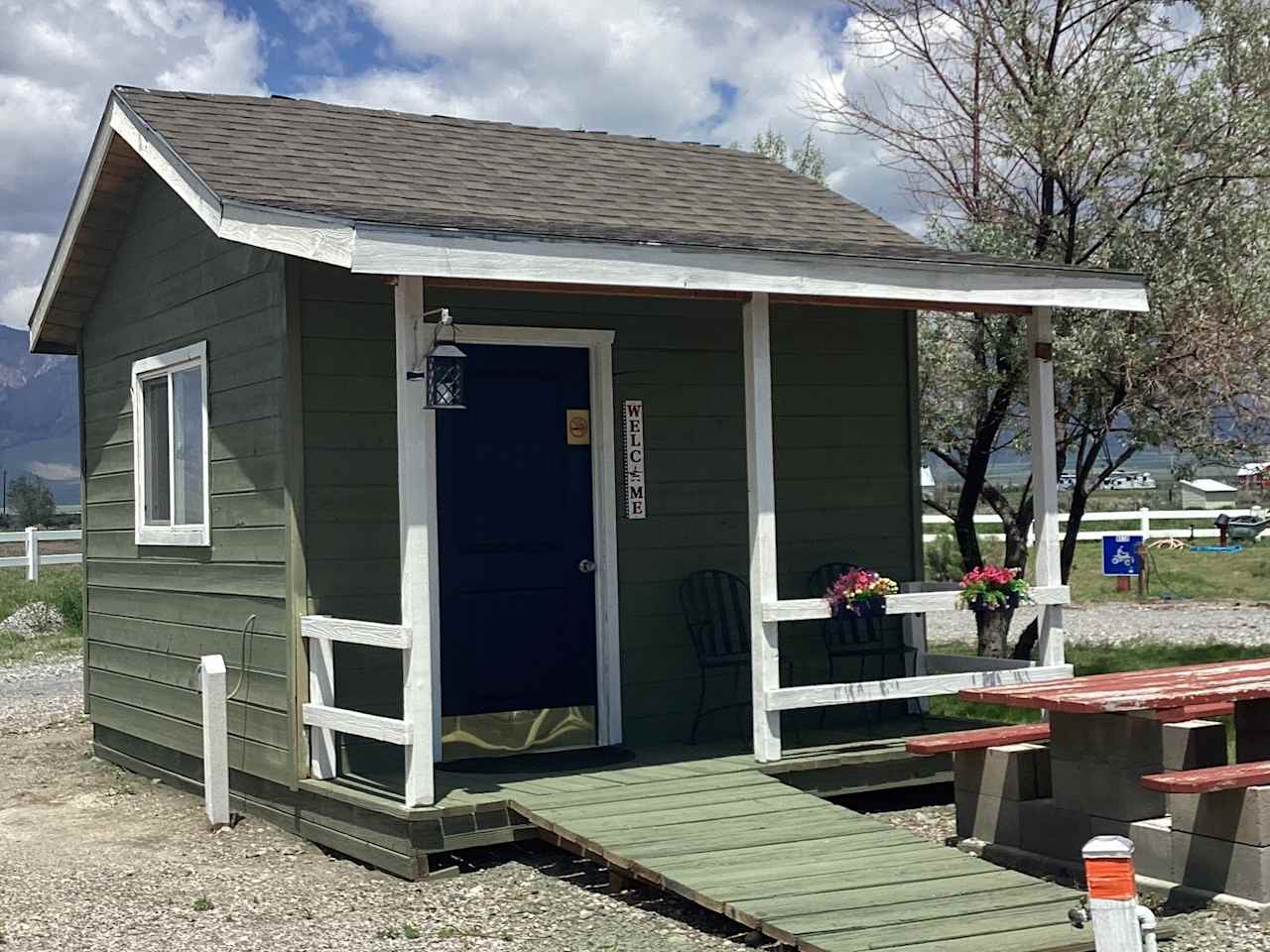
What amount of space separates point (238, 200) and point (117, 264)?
312cm

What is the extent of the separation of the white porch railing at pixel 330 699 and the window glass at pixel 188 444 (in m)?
1.57

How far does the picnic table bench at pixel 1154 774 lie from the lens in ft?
18.3

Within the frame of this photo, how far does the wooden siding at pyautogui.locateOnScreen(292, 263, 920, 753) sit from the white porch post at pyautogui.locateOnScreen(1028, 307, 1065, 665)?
1.07m

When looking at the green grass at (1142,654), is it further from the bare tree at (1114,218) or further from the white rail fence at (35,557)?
the white rail fence at (35,557)

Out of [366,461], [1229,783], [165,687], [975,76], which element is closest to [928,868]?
[1229,783]

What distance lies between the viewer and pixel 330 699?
718 cm

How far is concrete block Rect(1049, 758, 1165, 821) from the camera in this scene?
20.2 feet

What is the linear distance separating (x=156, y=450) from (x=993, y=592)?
4.81 metres

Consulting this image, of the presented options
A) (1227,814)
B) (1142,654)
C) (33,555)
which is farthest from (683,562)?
(33,555)

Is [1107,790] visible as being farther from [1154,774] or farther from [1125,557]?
[1125,557]

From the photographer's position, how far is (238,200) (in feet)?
22.6

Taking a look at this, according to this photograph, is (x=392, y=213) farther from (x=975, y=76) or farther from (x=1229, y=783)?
(x=975, y=76)

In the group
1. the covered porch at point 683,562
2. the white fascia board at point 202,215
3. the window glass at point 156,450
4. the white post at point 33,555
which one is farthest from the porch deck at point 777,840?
the white post at point 33,555

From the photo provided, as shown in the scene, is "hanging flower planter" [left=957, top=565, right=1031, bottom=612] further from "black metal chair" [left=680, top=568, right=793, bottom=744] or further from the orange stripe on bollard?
the orange stripe on bollard
